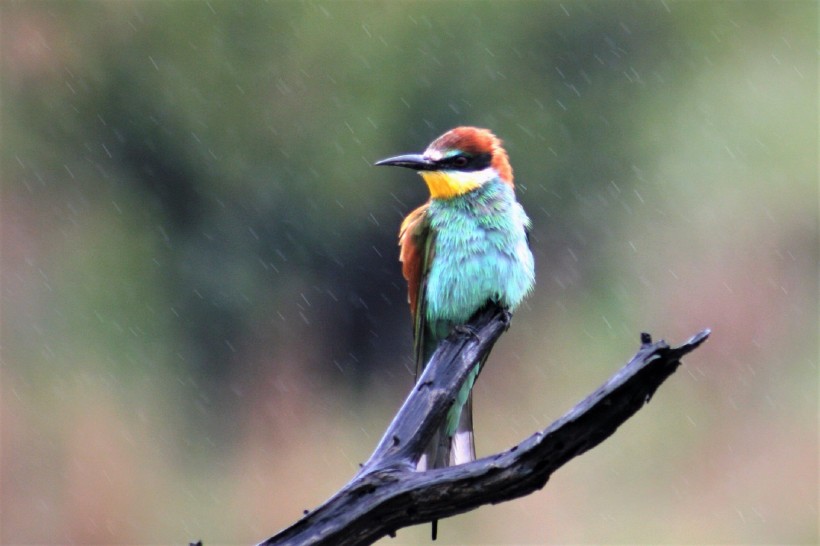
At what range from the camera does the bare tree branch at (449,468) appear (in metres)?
1.70

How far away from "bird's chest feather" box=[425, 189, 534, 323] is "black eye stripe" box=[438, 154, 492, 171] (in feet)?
0.31

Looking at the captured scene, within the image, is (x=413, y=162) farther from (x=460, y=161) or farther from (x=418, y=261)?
(x=418, y=261)

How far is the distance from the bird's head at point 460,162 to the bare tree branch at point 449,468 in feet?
2.44

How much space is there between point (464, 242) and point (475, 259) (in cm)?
6

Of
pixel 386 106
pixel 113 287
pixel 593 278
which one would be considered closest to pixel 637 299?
pixel 593 278

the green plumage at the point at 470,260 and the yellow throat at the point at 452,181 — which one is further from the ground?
the yellow throat at the point at 452,181

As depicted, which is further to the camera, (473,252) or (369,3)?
(369,3)

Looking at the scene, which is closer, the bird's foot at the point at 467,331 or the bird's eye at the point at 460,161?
the bird's foot at the point at 467,331

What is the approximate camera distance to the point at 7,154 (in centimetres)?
601

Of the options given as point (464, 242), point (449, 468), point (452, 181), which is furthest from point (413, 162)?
point (449, 468)

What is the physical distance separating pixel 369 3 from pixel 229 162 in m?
1.23

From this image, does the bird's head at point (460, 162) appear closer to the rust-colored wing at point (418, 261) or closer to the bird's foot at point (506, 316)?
the rust-colored wing at point (418, 261)

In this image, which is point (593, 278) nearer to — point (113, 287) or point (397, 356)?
point (397, 356)

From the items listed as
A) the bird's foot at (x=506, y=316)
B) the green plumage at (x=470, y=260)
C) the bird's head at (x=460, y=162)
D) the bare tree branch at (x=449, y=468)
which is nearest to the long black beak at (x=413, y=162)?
the bird's head at (x=460, y=162)
